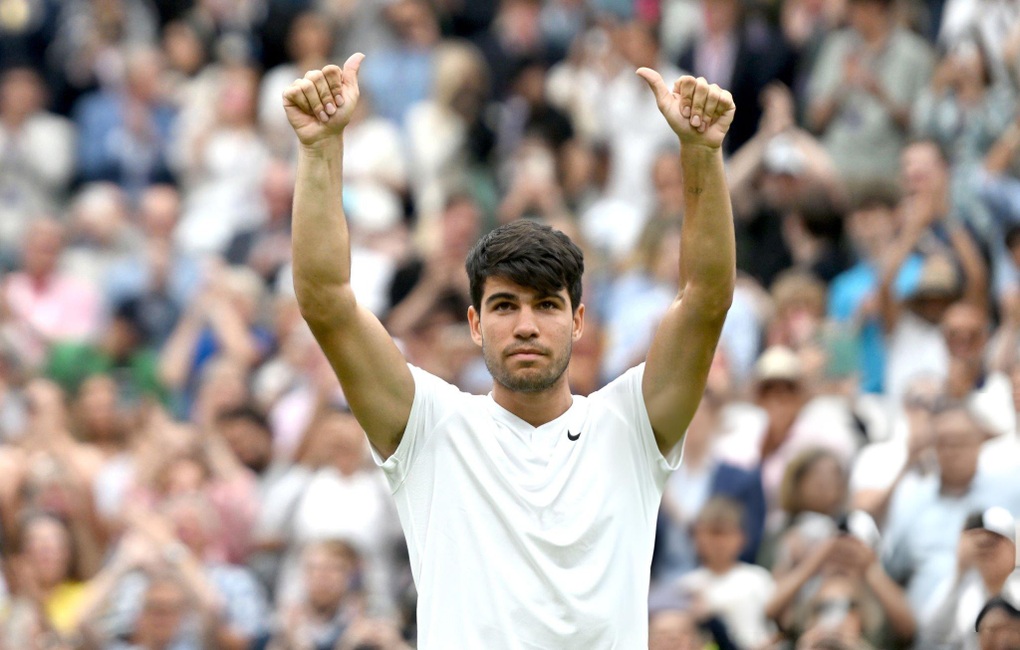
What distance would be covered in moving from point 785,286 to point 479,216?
2.57 m

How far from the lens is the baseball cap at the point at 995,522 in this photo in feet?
22.6

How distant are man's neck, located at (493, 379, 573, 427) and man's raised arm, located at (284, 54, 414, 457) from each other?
0.86 ft

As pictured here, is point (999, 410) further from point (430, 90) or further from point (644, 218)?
point (430, 90)

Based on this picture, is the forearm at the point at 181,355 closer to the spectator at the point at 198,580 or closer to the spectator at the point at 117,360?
the spectator at the point at 117,360

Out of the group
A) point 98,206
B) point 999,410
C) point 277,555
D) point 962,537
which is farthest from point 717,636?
point 98,206

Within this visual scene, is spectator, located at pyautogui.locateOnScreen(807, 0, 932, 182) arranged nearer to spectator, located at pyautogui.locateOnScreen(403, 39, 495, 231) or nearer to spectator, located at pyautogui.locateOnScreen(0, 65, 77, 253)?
spectator, located at pyautogui.locateOnScreen(403, 39, 495, 231)

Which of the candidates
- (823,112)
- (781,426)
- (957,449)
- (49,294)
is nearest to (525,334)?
(957,449)

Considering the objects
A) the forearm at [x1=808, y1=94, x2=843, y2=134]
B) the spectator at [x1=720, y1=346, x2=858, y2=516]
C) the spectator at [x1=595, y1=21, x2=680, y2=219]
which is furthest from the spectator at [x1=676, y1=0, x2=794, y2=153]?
the spectator at [x1=720, y1=346, x2=858, y2=516]

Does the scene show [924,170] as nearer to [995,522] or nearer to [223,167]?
[995,522]

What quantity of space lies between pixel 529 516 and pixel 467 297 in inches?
258

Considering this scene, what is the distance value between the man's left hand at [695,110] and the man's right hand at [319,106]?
74 centimetres

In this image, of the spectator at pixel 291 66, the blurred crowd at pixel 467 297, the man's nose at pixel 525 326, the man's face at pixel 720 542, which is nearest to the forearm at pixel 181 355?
the blurred crowd at pixel 467 297

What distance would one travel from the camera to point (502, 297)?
452 cm

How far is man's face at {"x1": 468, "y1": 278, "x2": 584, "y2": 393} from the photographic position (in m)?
4.47
